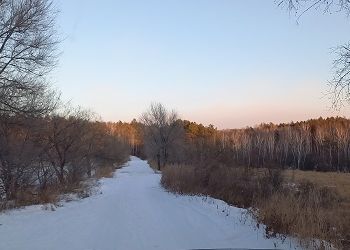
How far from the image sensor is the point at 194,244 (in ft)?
35.1

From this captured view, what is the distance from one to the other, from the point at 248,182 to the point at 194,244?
13.8 m

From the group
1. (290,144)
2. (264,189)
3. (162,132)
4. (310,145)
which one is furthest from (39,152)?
(290,144)

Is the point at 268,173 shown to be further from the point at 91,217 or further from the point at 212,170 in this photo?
the point at 91,217

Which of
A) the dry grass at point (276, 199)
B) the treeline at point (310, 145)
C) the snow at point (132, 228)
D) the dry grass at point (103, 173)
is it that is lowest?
the dry grass at point (103, 173)

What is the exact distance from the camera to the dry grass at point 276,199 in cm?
1095

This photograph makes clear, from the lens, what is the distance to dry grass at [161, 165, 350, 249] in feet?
35.9

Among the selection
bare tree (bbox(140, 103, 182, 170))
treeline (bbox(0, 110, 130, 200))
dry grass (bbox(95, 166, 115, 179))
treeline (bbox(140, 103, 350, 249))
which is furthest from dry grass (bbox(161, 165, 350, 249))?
bare tree (bbox(140, 103, 182, 170))

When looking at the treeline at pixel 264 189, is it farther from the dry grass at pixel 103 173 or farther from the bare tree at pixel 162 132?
the bare tree at pixel 162 132

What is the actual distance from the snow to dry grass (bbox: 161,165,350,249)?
54cm

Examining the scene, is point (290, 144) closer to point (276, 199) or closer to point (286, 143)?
point (286, 143)

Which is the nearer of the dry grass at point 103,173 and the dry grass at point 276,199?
the dry grass at point 276,199

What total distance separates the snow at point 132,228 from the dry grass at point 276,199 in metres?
0.54

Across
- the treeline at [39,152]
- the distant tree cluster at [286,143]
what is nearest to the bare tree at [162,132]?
the distant tree cluster at [286,143]

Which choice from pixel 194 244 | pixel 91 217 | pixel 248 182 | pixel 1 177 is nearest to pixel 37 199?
pixel 1 177
